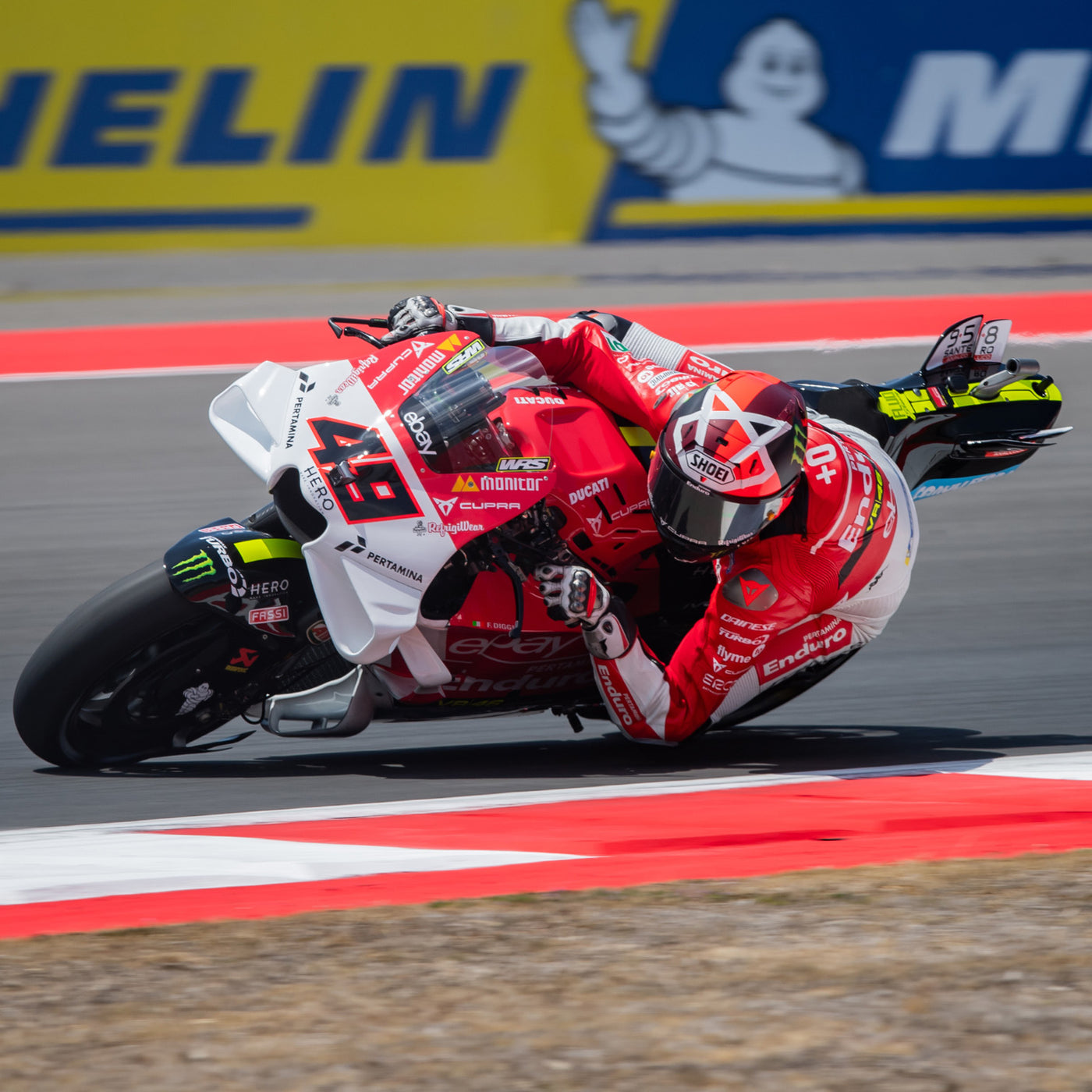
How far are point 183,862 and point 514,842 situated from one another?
727 mm

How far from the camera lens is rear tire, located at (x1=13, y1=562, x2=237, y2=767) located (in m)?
4.05

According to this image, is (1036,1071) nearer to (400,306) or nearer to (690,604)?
(690,604)

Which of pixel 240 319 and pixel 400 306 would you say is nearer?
pixel 400 306

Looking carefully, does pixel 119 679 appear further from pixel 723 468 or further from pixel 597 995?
pixel 597 995

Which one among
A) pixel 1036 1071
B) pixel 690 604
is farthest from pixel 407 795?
pixel 1036 1071

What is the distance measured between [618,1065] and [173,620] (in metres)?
1.83

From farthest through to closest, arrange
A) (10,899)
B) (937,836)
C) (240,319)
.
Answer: (240,319), (937,836), (10,899)

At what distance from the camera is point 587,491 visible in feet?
13.8

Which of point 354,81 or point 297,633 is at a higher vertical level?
point 354,81

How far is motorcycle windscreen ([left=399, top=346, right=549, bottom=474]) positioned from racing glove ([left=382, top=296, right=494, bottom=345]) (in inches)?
10.5

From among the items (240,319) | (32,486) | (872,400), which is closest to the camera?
(872,400)

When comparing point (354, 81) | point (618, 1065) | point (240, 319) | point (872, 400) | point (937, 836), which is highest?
point (354, 81)

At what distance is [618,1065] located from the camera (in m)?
2.63

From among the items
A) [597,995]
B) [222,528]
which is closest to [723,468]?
[222,528]
